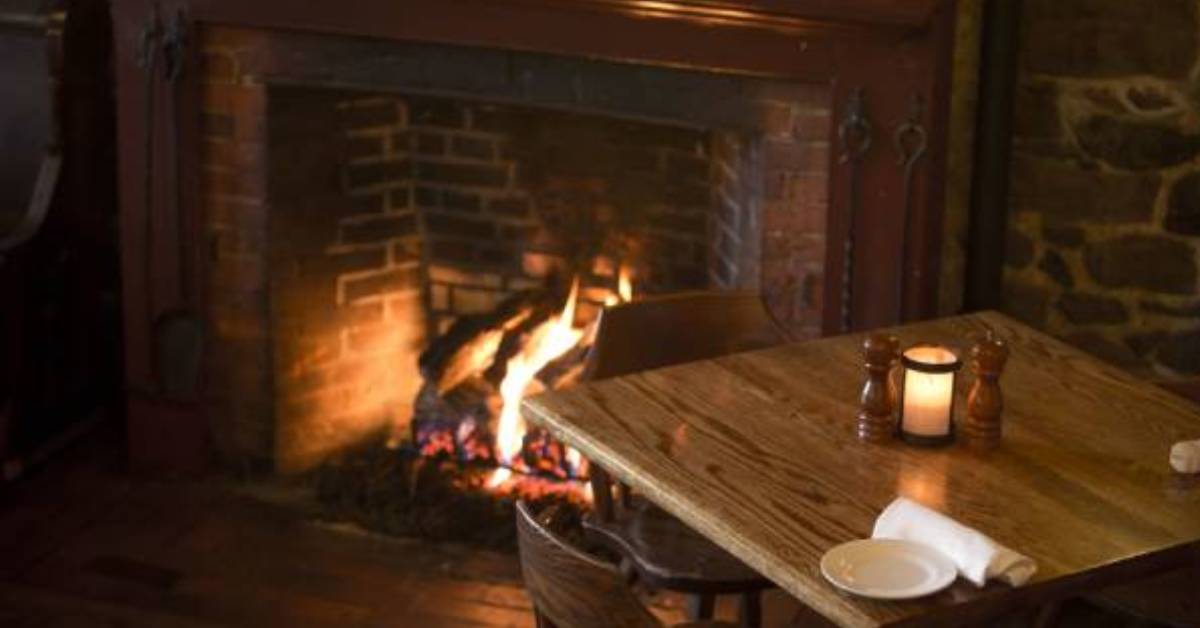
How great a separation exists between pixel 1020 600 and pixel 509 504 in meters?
2.27

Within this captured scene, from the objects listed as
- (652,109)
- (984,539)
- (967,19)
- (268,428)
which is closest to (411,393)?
(268,428)

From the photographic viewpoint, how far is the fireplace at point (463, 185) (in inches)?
161

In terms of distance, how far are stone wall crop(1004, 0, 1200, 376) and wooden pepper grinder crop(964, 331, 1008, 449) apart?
1.31 metres

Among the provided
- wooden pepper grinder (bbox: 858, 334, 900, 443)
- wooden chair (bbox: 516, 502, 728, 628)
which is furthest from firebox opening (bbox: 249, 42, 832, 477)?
wooden chair (bbox: 516, 502, 728, 628)

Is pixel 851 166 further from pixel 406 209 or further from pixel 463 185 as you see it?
pixel 406 209

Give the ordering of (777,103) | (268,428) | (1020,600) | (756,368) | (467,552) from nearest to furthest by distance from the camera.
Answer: (1020,600) < (756,368) < (777,103) < (467,552) < (268,428)

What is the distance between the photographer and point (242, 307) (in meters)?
4.77

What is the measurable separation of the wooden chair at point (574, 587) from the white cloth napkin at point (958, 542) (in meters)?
0.35

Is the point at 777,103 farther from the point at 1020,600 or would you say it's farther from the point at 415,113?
the point at 1020,600

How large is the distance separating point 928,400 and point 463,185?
2.24m

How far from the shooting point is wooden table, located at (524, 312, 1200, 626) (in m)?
2.57

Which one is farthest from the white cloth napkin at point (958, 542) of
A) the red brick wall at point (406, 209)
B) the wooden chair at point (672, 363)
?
the red brick wall at point (406, 209)

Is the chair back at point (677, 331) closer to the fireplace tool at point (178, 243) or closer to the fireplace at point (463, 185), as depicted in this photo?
the fireplace at point (463, 185)

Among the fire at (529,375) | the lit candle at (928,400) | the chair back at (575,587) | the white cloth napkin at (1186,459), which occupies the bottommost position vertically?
the fire at (529,375)
